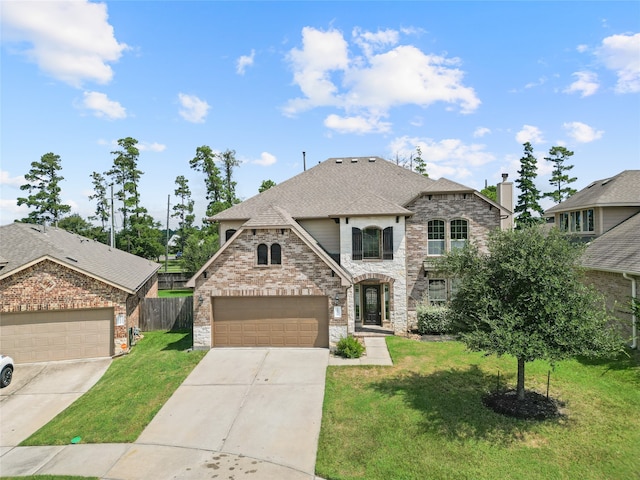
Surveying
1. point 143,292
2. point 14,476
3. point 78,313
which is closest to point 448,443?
point 14,476

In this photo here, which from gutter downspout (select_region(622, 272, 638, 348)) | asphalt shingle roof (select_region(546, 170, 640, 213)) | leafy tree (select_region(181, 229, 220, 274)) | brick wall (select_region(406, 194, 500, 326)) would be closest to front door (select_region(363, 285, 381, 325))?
brick wall (select_region(406, 194, 500, 326))

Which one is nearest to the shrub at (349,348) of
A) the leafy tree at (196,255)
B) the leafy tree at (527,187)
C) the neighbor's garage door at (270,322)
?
the neighbor's garage door at (270,322)

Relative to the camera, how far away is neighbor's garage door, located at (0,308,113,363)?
14680 mm

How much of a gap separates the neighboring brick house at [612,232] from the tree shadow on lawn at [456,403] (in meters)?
5.56

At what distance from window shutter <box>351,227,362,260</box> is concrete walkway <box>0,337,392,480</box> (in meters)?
6.11

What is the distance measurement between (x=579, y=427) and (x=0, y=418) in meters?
16.0

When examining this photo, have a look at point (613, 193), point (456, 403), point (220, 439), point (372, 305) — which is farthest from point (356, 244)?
point (613, 193)

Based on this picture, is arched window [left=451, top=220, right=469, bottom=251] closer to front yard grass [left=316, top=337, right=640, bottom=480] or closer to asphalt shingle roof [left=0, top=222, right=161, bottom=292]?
front yard grass [left=316, top=337, right=640, bottom=480]

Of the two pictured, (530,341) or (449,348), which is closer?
(530,341)

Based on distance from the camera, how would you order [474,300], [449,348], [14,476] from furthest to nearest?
[449,348] → [474,300] → [14,476]

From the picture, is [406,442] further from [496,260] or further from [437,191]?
[437,191]

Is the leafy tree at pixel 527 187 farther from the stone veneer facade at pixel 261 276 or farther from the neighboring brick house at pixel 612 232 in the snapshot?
the stone veneer facade at pixel 261 276

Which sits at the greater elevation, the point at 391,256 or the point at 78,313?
the point at 391,256

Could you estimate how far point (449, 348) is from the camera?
1483 centimetres
